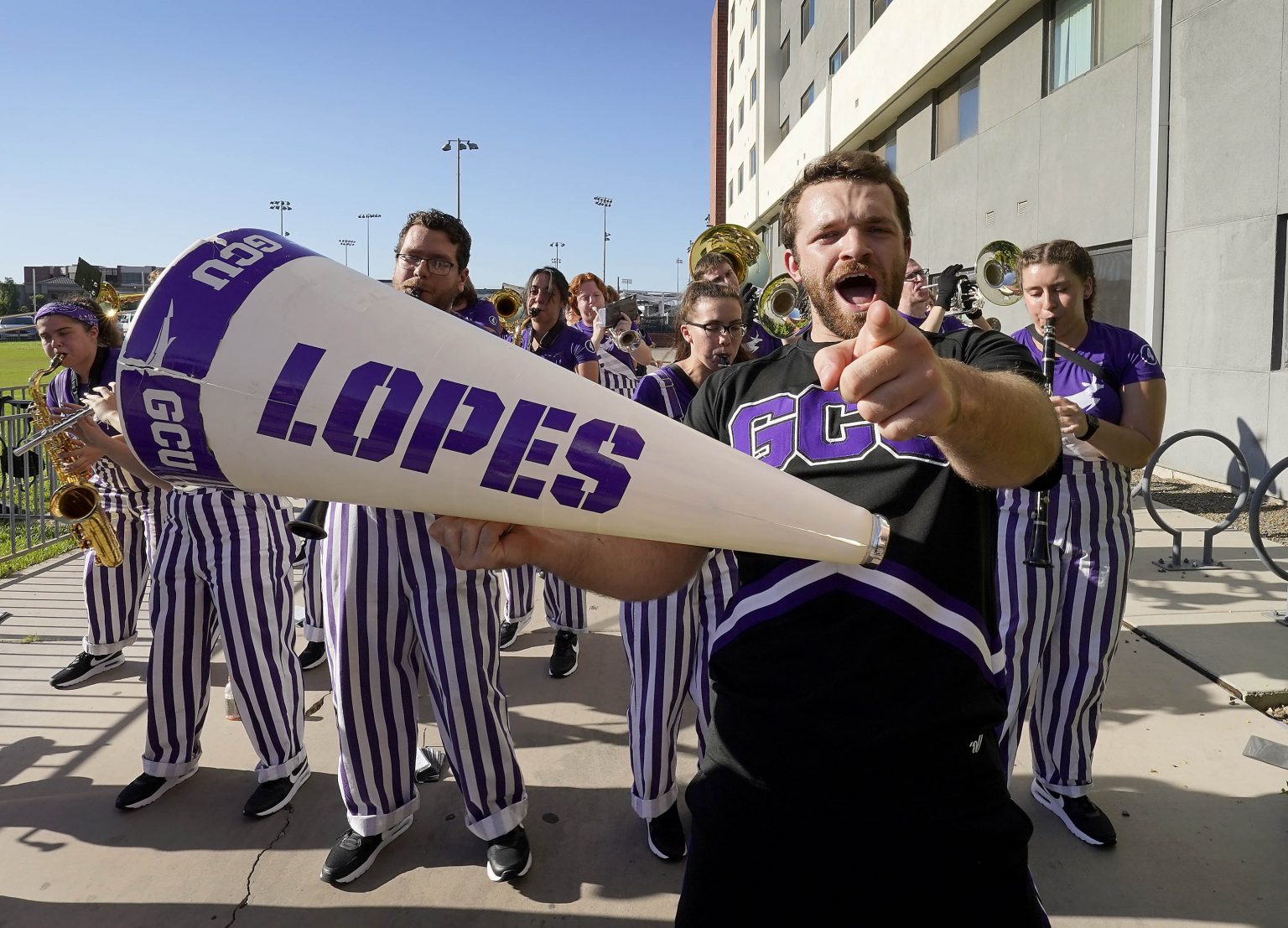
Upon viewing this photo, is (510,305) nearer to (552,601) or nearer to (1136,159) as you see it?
(552,601)

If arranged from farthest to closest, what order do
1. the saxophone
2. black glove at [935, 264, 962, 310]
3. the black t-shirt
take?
black glove at [935, 264, 962, 310] < the saxophone < the black t-shirt

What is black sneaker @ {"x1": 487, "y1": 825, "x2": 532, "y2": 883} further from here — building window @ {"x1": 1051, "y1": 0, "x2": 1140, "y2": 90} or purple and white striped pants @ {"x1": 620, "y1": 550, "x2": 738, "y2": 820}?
building window @ {"x1": 1051, "y1": 0, "x2": 1140, "y2": 90}

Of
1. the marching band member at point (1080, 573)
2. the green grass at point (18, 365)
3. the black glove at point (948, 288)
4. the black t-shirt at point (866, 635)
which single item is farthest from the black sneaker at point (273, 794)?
the green grass at point (18, 365)

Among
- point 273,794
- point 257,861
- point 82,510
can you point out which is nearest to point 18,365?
point 82,510

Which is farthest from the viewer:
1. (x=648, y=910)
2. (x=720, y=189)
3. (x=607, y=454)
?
(x=720, y=189)

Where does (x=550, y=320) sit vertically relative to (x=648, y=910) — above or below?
above

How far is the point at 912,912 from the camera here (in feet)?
4.20

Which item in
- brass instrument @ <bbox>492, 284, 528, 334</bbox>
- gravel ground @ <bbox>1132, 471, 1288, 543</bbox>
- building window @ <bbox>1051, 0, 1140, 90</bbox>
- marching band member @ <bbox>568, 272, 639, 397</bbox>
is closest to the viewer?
marching band member @ <bbox>568, 272, 639, 397</bbox>

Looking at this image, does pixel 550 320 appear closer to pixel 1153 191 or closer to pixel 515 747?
pixel 515 747

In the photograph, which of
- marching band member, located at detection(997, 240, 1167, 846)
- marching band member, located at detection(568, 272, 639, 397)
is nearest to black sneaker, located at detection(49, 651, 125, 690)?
marching band member, located at detection(568, 272, 639, 397)

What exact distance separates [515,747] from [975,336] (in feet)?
9.38

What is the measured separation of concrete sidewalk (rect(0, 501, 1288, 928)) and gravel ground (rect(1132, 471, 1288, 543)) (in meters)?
2.70

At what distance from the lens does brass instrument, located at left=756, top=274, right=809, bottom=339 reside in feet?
15.2

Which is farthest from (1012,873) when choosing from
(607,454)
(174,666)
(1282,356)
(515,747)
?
(1282,356)
